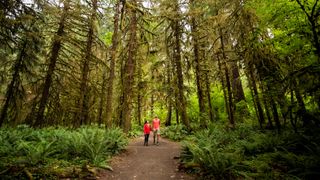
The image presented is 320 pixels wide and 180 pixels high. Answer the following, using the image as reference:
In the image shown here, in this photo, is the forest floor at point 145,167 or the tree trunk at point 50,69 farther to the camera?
the tree trunk at point 50,69

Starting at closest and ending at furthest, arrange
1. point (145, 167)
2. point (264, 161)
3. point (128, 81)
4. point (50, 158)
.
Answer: point (264, 161), point (50, 158), point (145, 167), point (128, 81)

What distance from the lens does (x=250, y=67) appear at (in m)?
10.9

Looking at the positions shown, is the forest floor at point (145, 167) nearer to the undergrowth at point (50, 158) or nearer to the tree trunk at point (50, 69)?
the undergrowth at point (50, 158)

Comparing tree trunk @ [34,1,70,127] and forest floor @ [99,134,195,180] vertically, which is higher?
tree trunk @ [34,1,70,127]

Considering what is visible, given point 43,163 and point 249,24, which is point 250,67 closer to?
point 249,24

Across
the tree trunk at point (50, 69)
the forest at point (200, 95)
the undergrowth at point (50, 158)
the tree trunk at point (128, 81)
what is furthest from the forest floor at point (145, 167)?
the tree trunk at point (50, 69)

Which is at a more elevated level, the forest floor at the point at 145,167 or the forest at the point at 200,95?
the forest at the point at 200,95

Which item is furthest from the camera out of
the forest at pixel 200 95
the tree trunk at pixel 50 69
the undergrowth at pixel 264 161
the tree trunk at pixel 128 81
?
the tree trunk at pixel 128 81

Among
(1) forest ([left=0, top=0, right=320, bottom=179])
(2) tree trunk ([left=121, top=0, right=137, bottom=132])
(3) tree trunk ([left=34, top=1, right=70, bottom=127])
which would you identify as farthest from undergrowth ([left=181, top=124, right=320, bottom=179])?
(3) tree trunk ([left=34, top=1, right=70, bottom=127])

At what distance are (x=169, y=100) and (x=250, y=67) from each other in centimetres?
670

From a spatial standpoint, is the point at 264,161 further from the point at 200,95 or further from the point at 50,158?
the point at 200,95

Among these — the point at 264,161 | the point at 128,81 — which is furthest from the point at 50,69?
the point at 264,161

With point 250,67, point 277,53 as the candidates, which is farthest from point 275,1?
point 250,67

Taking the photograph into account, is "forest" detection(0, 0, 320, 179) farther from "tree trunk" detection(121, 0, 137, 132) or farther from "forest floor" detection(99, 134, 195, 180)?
"forest floor" detection(99, 134, 195, 180)
